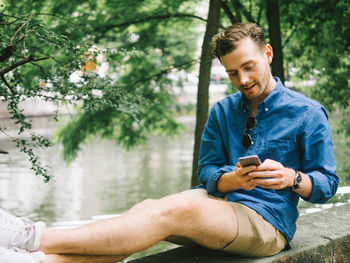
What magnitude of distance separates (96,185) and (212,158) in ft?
18.8

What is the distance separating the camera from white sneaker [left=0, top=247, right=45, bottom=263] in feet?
6.45

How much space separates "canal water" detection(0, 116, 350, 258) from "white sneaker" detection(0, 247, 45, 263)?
307cm

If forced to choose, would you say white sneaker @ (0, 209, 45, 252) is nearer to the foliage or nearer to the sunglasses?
the sunglasses

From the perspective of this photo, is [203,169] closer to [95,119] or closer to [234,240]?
[234,240]

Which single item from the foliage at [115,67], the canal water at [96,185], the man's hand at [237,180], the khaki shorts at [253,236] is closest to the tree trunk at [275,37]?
the foliage at [115,67]

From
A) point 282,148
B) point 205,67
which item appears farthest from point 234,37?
point 205,67

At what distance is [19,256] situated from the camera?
200cm

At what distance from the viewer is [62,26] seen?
201 inches

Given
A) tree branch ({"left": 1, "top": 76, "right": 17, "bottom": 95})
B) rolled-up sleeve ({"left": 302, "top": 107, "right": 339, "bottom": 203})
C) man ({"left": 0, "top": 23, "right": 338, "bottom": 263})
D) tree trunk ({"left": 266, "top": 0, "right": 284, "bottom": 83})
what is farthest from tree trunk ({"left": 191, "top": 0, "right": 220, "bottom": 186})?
rolled-up sleeve ({"left": 302, "top": 107, "right": 339, "bottom": 203})

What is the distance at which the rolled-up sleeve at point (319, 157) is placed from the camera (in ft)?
8.00

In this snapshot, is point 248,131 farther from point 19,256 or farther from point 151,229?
point 19,256

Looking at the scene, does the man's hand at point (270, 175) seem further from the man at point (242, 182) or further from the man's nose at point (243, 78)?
the man's nose at point (243, 78)

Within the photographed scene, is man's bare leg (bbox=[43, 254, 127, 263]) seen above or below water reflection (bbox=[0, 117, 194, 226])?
above

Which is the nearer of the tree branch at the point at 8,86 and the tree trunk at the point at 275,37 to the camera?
the tree branch at the point at 8,86
